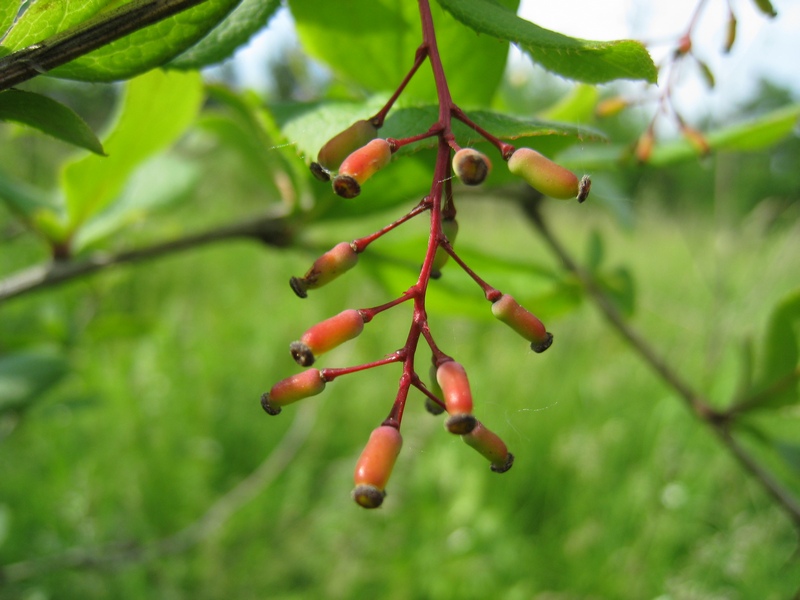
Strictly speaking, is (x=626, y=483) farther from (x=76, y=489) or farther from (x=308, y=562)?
(x=76, y=489)

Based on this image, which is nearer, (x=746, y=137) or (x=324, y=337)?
(x=324, y=337)

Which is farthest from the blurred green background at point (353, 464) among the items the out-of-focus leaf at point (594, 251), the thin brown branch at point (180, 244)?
the thin brown branch at point (180, 244)

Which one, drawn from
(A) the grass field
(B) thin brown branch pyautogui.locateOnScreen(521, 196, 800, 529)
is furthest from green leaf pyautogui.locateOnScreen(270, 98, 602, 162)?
(A) the grass field

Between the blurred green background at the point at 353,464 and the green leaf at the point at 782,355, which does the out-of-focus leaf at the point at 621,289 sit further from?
the green leaf at the point at 782,355

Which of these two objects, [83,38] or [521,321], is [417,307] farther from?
[83,38]

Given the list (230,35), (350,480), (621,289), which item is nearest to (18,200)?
(230,35)

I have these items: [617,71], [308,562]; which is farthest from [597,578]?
[617,71]

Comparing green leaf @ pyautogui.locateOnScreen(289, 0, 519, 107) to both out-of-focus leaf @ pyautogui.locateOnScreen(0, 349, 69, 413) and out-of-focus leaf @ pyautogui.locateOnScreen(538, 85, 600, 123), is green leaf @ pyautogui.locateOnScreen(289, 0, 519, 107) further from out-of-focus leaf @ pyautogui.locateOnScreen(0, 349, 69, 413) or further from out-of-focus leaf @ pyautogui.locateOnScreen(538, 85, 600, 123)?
out-of-focus leaf @ pyautogui.locateOnScreen(0, 349, 69, 413)
